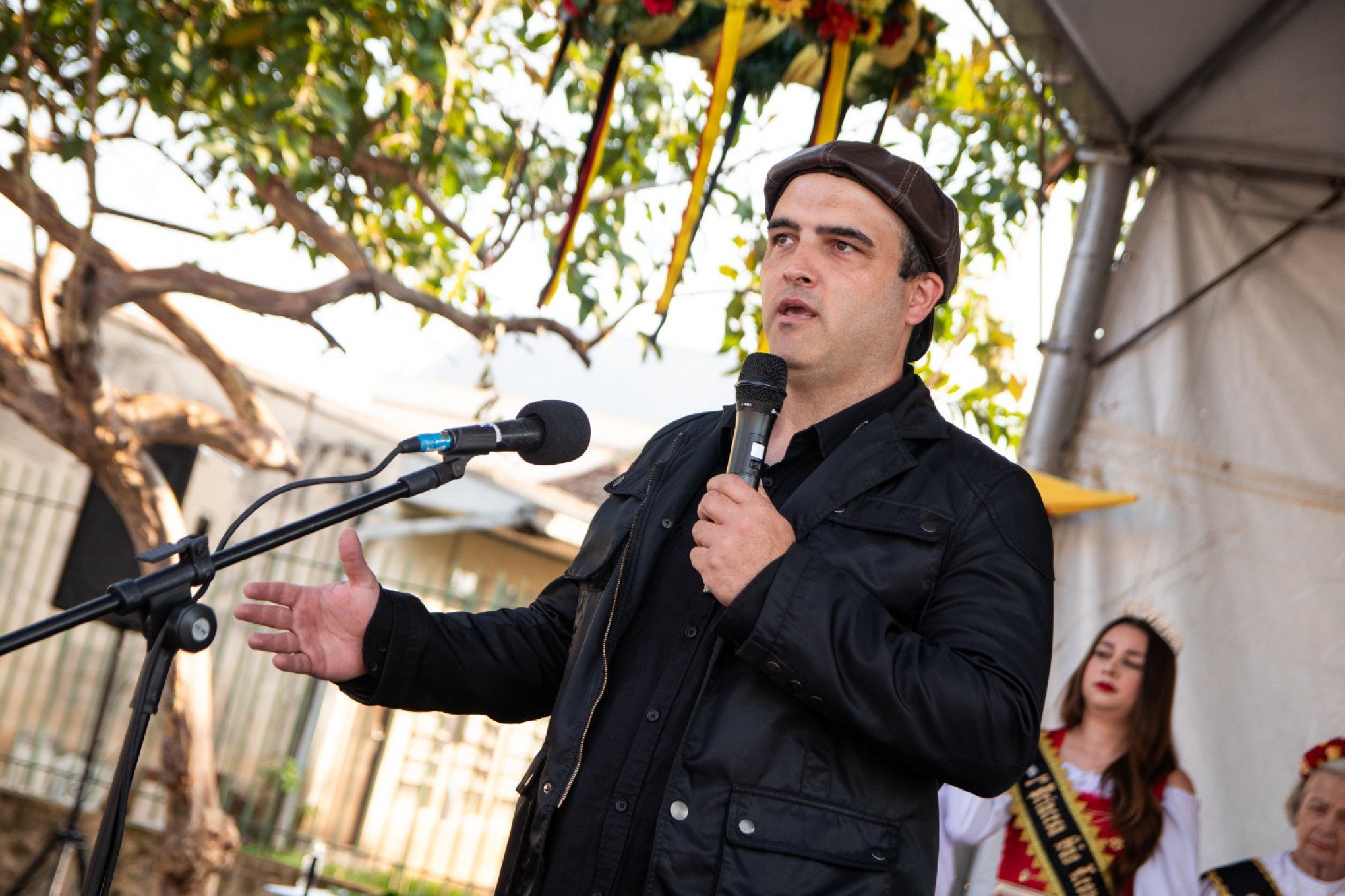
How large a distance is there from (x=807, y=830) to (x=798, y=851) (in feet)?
0.10

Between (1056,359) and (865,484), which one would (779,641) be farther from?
(1056,359)

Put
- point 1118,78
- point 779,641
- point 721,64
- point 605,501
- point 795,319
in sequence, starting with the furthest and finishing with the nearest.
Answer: point 1118,78 → point 721,64 → point 605,501 → point 795,319 → point 779,641

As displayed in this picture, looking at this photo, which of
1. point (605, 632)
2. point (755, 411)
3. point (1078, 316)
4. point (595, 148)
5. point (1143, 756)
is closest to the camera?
point (755, 411)

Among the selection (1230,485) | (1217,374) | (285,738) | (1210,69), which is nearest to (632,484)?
(1230,485)

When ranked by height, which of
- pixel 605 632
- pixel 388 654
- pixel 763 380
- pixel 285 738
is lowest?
pixel 285 738

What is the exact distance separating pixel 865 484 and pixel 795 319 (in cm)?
33

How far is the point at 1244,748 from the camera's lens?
146 inches

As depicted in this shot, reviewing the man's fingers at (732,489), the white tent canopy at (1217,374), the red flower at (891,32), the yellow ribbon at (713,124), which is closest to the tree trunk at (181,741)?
the yellow ribbon at (713,124)

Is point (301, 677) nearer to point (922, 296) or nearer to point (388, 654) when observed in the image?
point (388, 654)

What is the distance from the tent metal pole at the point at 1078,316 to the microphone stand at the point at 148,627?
121 inches

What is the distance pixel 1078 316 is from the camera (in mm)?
4301

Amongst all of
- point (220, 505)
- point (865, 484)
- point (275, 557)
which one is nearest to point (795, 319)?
point (865, 484)

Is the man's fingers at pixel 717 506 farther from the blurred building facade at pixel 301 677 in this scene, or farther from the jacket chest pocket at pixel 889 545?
the blurred building facade at pixel 301 677

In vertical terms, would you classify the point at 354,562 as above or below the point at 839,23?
below
